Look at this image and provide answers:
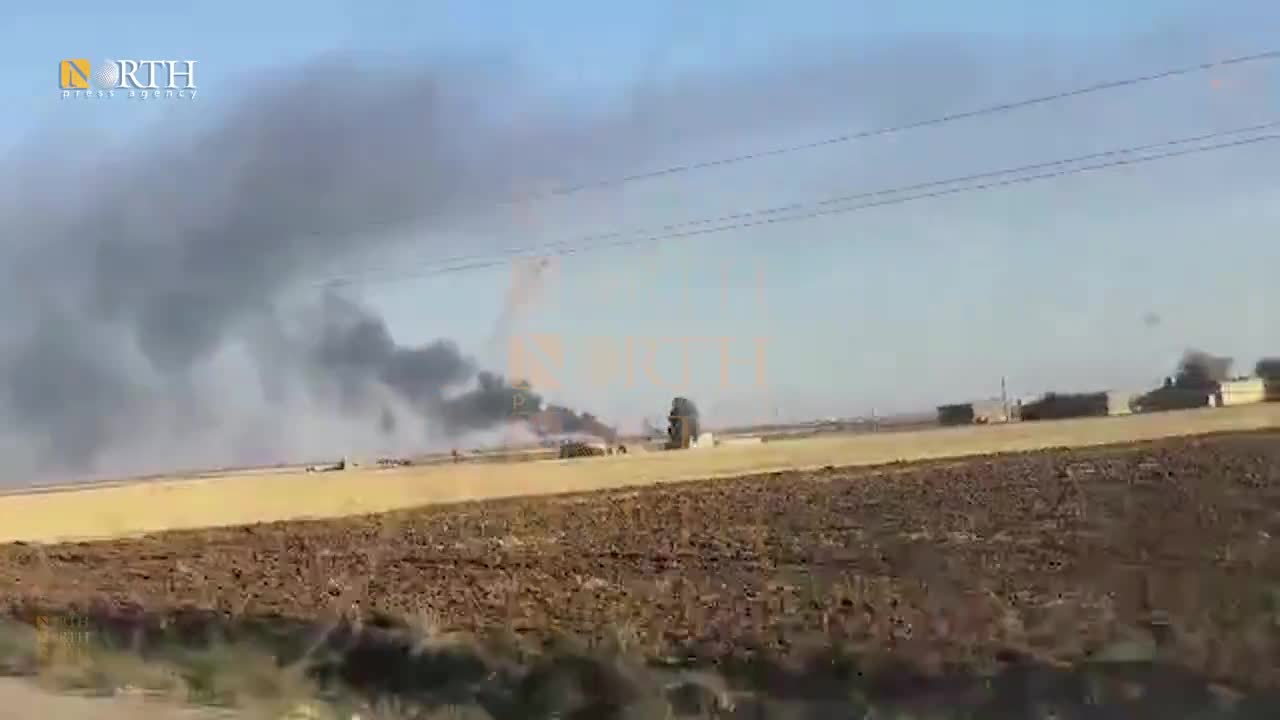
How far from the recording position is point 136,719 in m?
16.3

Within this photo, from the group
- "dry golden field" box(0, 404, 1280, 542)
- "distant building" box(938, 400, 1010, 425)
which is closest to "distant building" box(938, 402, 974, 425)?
"distant building" box(938, 400, 1010, 425)

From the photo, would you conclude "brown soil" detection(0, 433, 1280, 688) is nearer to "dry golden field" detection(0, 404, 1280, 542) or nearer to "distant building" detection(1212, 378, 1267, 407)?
"dry golden field" detection(0, 404, 1280, 542)

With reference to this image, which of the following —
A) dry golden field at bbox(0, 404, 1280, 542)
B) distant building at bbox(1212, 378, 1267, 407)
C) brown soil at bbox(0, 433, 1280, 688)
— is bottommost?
brown soil at bbox(0, 433, 1280, 688)

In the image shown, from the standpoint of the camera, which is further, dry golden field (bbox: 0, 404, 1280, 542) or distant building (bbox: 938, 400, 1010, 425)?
distant building (bbox: 938, 400, 1010, 425)

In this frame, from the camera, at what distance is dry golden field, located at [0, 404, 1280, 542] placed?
3000 inches

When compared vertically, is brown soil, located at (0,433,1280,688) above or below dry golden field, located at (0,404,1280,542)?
below

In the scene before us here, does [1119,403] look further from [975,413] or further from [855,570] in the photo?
[855,570]

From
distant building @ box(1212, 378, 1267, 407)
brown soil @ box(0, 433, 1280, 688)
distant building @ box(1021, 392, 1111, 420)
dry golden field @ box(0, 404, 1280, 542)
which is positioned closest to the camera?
brown soil @ box(0, 433, 1280, 688)

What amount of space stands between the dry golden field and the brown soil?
54.2ft

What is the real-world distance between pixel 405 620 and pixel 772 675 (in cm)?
921

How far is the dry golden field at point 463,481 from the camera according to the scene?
76.2m

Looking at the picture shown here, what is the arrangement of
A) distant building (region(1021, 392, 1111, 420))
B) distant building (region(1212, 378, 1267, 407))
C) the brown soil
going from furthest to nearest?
1. distant building (region(1021, 392, 1111, 420))
2. distant building (region(1212, 378, 1267, 407))
3. the brown soil

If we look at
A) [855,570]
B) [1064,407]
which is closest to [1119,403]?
[1064,407]

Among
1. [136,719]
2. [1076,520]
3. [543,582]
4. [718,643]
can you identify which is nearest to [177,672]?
[136,719]
